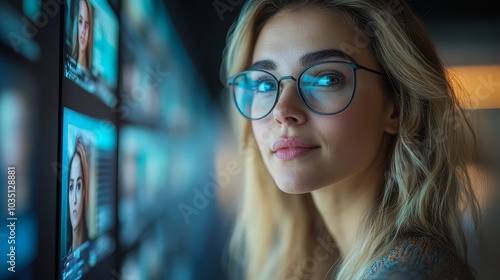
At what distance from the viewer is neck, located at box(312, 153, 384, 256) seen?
44.1 inches

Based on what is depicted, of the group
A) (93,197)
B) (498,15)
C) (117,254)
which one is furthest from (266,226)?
(498,15)

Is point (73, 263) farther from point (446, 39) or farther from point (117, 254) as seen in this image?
point (446, 39)

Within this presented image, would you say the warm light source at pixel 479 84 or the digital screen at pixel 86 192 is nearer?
the digital screen at pixel 86 192

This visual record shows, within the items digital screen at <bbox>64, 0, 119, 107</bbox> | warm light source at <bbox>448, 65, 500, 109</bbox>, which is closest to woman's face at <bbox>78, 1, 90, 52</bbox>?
digital screen at <bbox>64, 0, 119, 107</bbox>

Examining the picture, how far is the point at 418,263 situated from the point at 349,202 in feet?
1.17

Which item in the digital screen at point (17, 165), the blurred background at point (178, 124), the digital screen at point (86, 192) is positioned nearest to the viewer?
the digital screen at point (17, 165)

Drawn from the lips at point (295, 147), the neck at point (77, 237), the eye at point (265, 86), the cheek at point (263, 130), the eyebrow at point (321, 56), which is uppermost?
the eyebrow at point (321, 56)

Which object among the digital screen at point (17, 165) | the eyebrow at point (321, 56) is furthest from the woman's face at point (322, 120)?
the digital screen at point (17, 165)

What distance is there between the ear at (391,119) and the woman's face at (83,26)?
64 cm

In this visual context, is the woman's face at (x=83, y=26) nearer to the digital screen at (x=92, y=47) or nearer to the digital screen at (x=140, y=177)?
the digital screen at (x=92, y=47)

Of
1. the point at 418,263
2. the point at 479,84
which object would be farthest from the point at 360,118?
the point at 479,84

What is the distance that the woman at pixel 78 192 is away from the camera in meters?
0.92

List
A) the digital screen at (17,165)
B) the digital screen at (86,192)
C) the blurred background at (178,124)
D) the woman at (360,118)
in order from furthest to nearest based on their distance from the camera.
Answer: the blurred background at (178,124)
the woman at (360,118)
the digital screen at (86,192)
the digital screen at (17,165)

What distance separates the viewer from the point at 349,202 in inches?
45.6
